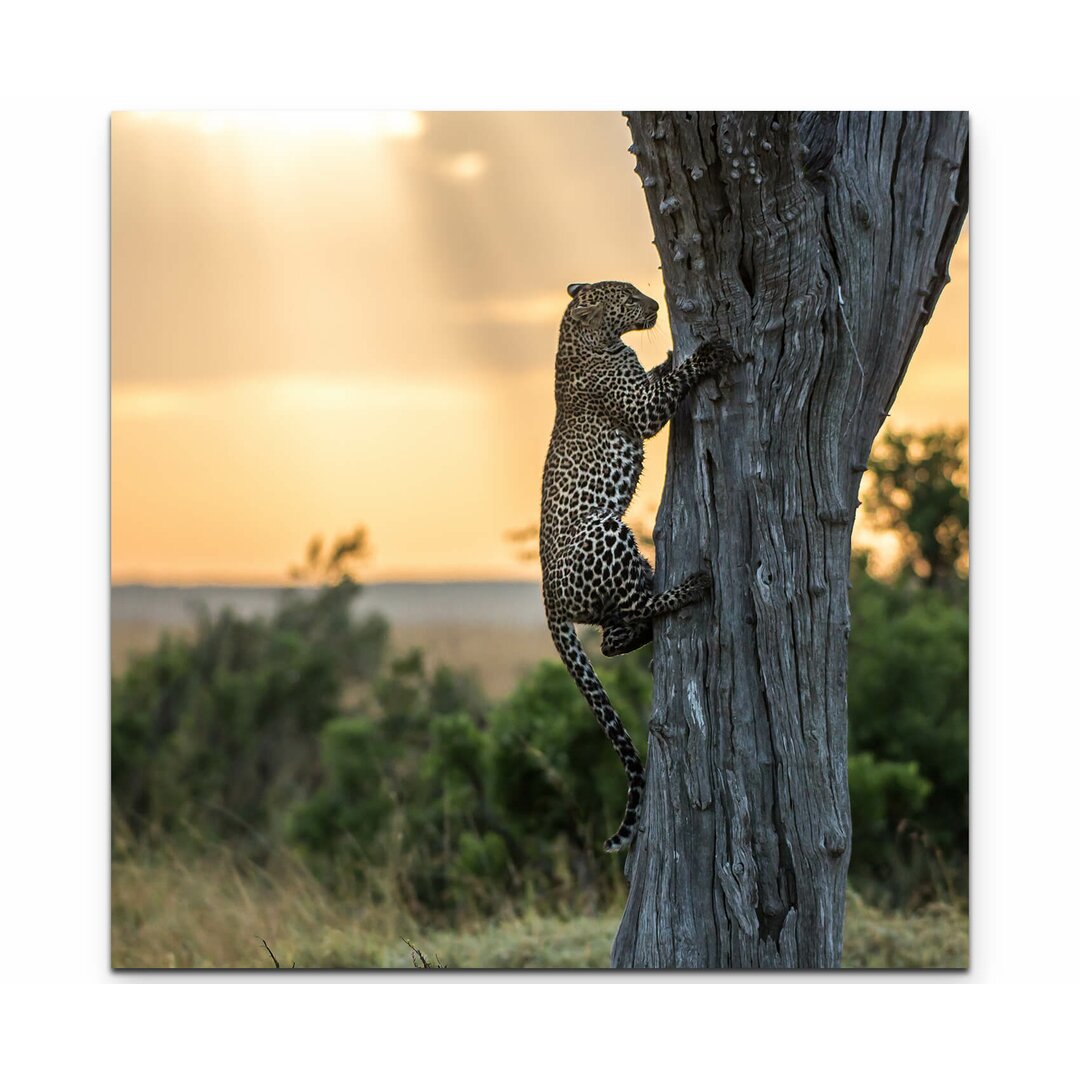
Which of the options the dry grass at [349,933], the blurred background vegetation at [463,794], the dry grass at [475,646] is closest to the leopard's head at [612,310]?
the blurred background vegetation at [463,794]

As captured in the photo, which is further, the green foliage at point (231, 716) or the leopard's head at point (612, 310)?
the green foliage at point (231, 716)

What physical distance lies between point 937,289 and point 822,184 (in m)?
0.41

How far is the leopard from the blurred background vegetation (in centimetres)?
146

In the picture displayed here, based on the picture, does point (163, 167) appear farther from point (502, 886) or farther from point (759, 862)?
point (502, 886)

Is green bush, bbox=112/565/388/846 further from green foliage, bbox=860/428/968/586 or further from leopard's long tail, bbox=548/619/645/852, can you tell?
leopard's long tail, bbox=548/619/645/852

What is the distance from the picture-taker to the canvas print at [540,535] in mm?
3504

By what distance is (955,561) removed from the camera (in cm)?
695

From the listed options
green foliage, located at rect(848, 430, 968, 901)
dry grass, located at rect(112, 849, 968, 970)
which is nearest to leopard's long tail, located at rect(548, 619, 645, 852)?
dry grass, located at rect(112, 849, 968, 970)

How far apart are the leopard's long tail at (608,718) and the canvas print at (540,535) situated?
0.05 ft

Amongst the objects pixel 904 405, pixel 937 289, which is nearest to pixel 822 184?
pixel 937 289

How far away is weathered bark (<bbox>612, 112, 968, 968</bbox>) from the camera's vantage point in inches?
137

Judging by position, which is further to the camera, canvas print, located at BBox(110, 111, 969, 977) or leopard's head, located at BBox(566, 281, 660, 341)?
leopard's head, located at BBox(566, 281, 660, 341)

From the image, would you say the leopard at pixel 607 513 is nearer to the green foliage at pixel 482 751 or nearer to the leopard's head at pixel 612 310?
the leopard's head at pixel 612 310
